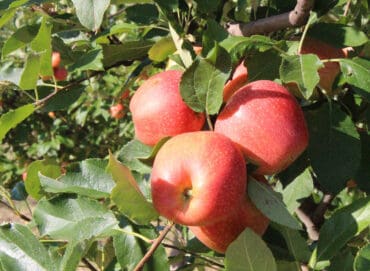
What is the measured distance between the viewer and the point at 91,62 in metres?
0.99

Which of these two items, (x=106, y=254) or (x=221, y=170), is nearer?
(x=221, y=170)

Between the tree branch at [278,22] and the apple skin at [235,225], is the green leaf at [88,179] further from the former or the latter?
the tree branch at [278,22]

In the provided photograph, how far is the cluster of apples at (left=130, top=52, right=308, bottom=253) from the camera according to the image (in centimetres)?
71

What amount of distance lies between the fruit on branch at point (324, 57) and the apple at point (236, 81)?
0.13 metres

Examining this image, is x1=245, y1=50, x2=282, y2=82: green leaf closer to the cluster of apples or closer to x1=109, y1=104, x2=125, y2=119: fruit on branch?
the cluster of apples

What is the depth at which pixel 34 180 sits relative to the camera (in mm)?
1052

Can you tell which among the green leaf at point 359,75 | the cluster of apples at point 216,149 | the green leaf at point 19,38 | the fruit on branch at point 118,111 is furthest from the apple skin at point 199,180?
the fruit on branch at point 118,111

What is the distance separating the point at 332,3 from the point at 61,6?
105 centimetres

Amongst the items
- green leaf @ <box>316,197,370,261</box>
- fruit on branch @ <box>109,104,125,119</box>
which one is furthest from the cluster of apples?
fruit on branch @ <box>109,104,125,119</box>

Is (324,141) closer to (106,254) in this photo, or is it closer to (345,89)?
(345,89)

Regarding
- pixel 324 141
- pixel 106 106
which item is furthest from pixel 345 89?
pixel 106 106

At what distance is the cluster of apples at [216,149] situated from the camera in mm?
711

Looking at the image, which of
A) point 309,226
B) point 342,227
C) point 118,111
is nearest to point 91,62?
point 342,227

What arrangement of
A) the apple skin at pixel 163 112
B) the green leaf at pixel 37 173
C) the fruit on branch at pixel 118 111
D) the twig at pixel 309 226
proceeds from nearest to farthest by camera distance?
the apple skin at pixel 163 112
the green leaf at pixel 37 173
the twig at pixel 309 226
the fruit on branch at pixel 118 111
